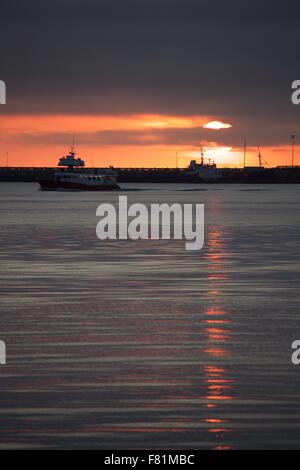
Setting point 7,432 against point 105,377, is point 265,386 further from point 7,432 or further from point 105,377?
point 7,432

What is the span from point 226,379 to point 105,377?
6.44 feet

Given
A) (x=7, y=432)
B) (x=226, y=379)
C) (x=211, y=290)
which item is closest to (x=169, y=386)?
(x=226, y=379)

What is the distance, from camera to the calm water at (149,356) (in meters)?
15.5

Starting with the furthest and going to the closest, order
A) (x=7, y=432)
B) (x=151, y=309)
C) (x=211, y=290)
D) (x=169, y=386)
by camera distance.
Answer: (x=211, y=290) < (x=151, y=309) < (x=169, y=386) < (x=7, y=432)

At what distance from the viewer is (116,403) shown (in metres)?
16.9

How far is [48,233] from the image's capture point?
6906 cm

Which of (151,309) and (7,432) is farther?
(151,309)

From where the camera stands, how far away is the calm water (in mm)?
15461

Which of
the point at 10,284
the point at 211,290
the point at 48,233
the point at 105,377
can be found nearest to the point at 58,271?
the point at 10,284

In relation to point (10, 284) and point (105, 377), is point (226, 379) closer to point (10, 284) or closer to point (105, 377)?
point (105, 377)

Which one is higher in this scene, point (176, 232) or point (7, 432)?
point (176, 232)

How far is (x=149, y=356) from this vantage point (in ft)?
68.3

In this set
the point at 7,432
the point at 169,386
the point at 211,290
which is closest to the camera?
the point at 7,432

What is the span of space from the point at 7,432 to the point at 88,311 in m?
12.1
